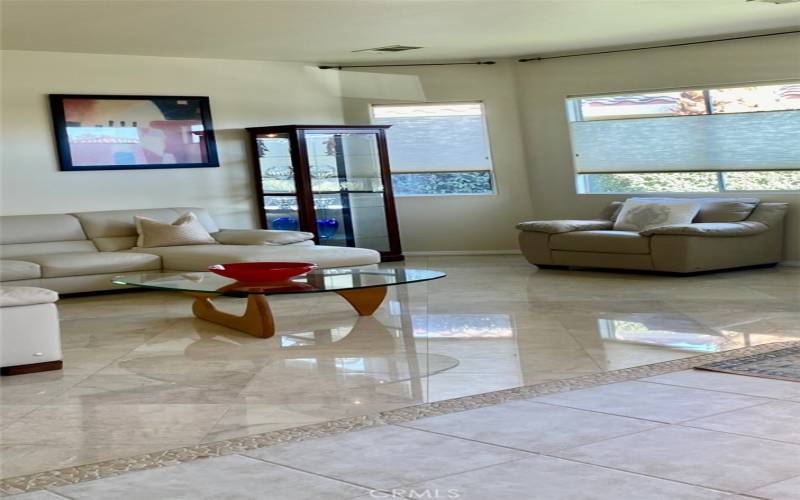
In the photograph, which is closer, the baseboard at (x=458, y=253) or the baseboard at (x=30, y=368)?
the baseboard at (x=30, y=368)

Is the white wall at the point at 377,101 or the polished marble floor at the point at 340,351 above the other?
the white wall at the point at 377,101

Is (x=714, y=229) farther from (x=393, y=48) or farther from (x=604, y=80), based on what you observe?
(x=393, y=48)

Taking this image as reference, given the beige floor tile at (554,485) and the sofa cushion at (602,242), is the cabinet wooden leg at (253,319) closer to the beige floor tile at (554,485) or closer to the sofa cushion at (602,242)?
the beige floor tile at (554,485)

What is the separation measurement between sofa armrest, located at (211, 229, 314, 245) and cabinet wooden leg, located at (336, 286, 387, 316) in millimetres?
2383

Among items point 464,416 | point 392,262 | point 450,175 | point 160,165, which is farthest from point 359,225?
point 464,416

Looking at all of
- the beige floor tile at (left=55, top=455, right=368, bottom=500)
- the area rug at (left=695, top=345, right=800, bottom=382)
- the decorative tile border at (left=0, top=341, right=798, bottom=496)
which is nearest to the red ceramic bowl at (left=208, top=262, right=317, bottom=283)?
the decorative tile border at (left=0, top=341, right=798, bottom=496)

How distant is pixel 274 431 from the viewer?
3.84m

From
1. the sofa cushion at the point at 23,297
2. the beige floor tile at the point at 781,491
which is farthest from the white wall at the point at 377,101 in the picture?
the beige floor tile at the point at 781,491

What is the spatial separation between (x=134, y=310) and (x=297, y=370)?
119 inches

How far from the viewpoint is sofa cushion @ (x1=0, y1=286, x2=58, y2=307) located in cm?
521

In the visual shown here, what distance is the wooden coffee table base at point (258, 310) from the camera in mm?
6121

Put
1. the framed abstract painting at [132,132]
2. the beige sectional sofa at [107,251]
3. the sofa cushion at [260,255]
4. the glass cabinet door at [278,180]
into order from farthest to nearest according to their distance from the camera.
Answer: the glass cabinet door at [278,180] → the framed abstract painting at [132,132] → the beige sectional sofa at [107,251] → the sofa cushion at [260,255]

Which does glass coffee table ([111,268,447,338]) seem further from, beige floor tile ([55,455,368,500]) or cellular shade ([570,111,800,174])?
cellular shade ([570,111,800,174])

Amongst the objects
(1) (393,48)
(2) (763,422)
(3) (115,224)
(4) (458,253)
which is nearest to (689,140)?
(4) (458,253)
